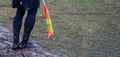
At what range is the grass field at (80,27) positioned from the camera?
17.9 ft

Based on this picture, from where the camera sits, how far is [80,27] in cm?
673

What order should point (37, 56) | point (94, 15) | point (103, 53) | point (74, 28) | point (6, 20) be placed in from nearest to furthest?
point (37, 56) → point (103, 53) → point (74, 28) → point (6, 20) → point (94, 15)

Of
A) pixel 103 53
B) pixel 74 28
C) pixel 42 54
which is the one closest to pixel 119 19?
pixel 74 28

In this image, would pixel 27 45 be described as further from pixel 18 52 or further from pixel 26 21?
pixel 26 21

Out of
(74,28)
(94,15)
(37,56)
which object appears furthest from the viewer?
(94,15)

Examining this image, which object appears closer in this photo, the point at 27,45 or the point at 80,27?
the point at 27,45

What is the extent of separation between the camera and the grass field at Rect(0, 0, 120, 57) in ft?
17.9

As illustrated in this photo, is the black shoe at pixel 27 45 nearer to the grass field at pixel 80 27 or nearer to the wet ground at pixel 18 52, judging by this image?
the wet ground at pixel 18 52

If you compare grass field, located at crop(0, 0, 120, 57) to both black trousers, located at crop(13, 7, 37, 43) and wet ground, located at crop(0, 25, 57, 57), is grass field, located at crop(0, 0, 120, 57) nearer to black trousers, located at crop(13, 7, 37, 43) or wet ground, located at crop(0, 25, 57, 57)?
wet ground, located at crop(0, 25, 57, 57)

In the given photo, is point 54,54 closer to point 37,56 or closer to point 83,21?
point 37,56

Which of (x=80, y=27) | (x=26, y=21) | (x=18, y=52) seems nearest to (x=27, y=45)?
(x=18, y=52)

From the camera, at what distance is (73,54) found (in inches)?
204

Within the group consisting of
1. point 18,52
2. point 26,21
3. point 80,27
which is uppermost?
point 26,21

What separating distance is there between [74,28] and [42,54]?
1.73 metres
